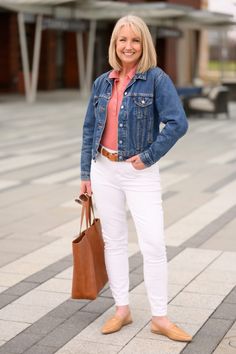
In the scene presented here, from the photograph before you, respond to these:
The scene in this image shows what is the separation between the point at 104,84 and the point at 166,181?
686cm

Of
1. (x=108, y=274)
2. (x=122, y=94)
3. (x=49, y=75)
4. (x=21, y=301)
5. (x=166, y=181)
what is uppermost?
(x=122, y=94)

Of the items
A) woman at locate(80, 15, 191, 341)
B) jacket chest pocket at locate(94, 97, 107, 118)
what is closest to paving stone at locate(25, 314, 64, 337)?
woman at locate(80, 15, 191, 341)

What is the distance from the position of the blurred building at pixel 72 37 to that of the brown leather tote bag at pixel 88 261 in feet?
70.6

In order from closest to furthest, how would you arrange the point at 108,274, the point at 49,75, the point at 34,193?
the point at 108,274
the point at 34,193
the point at 49,75

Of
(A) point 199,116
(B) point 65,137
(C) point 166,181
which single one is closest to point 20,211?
(C) point 166,181

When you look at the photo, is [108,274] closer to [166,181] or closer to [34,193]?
[34,193]

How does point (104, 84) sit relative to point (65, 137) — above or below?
above

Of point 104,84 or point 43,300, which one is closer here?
point 104,84

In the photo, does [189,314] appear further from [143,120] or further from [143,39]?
[143,39]

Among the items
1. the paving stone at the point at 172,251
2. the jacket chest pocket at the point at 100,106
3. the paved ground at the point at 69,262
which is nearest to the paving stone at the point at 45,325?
the paved ground at the point at 69,262

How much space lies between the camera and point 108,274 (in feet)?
16.3

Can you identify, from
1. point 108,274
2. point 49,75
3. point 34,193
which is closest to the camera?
point 108,274

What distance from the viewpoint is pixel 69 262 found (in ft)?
22.2

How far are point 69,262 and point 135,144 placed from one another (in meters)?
2.39
